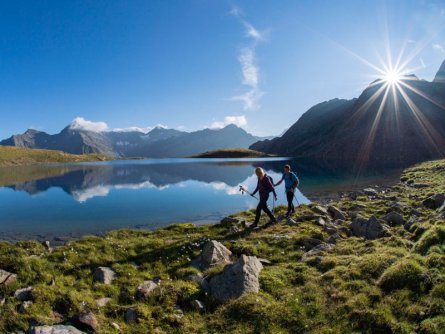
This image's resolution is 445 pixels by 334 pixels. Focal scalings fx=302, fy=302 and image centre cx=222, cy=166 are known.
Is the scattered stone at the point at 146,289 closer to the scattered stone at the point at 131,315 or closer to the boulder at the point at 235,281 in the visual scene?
the scattered stone at the point at 131,315

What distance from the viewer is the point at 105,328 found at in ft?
32.9

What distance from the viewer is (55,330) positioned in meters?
9.42

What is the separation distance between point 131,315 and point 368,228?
14.7 meters

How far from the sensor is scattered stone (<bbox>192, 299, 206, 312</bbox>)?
36.8 feet

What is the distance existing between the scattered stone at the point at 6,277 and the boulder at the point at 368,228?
18394mm

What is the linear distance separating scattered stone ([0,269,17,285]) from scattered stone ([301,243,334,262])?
13087 millimetres

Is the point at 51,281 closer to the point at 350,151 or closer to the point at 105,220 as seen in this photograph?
the point at 105,220

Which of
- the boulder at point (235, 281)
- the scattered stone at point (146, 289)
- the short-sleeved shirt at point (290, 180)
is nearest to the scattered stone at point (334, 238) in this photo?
the boulder at point (235, 281)

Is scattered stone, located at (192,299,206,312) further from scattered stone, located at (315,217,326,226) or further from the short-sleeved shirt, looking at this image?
the short-sleeved shirt

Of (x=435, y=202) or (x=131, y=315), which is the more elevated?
(x=435, y=202)

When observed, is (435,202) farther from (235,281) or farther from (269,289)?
(235,281)

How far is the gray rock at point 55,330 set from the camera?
9.23 meters

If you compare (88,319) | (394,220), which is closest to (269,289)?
(88,319)

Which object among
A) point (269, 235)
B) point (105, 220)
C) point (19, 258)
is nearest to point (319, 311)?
point (269, 235)
